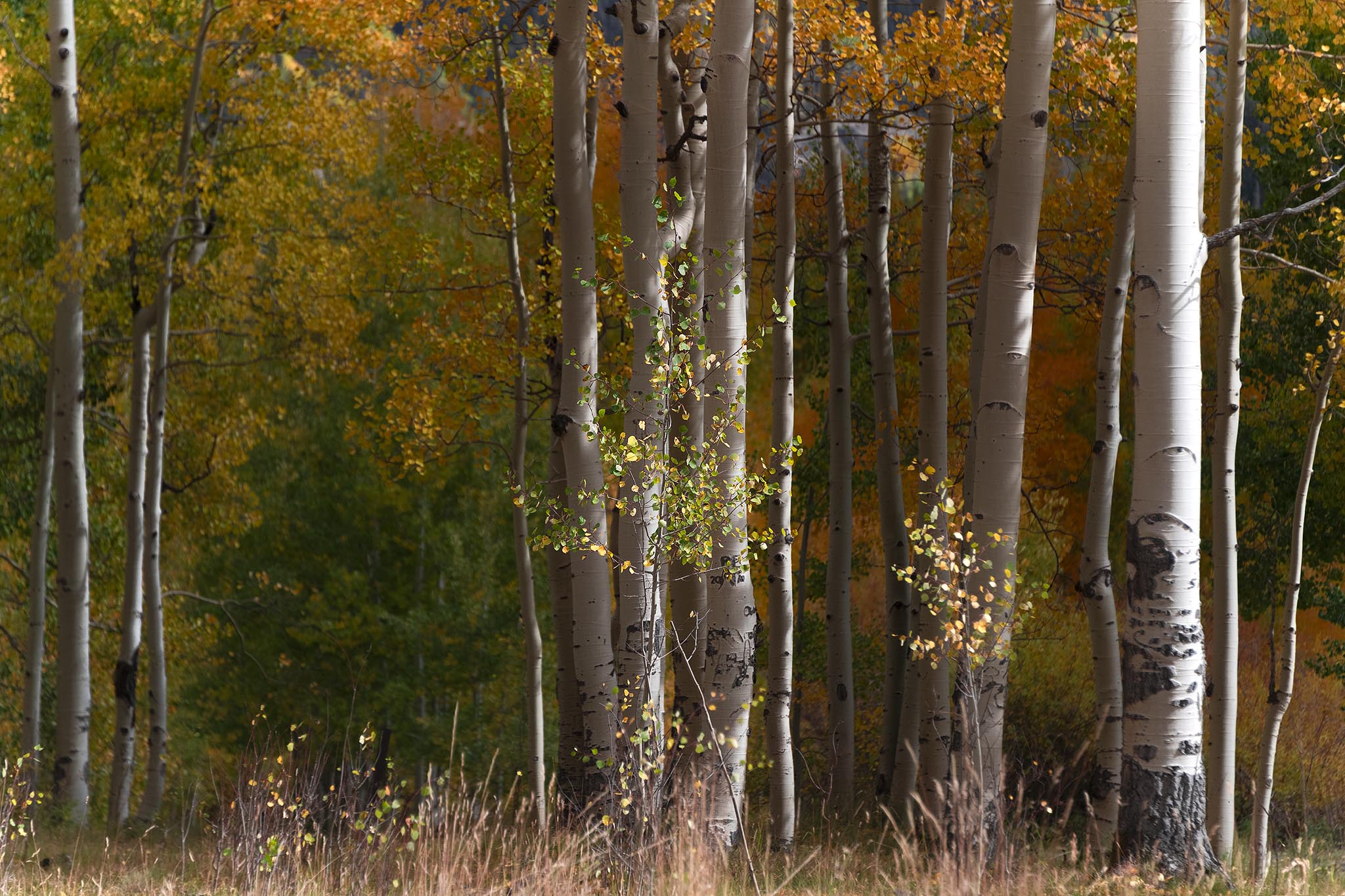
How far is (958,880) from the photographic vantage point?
3.72m

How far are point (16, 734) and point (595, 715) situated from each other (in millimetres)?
13432

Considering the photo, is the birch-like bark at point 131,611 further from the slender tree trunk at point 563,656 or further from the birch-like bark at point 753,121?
the birch-like bark at point 753,121

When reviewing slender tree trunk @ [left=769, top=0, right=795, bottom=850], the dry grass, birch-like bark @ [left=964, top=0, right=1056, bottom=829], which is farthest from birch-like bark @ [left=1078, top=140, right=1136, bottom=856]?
the dry grass

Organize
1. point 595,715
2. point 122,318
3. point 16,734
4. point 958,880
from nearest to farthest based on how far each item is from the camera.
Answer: point 958,880 < point 595,715 < point 122,318 < point 16,734

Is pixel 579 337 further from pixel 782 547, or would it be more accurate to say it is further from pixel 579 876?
pixel 579 876

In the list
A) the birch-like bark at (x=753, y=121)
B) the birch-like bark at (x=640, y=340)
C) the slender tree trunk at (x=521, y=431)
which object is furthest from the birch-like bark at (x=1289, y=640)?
the slender tree trunk at (x=521, y=431)

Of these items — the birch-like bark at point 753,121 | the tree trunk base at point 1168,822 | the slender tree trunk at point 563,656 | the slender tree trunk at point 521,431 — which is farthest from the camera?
the slender tree trunk at point 521,431

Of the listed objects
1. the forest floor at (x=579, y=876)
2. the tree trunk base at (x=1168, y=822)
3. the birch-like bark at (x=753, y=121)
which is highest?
the birch-like bark at (x=753, y=121)

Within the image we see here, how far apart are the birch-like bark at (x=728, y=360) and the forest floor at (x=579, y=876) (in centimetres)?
68

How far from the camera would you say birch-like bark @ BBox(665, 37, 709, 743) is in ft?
16.6

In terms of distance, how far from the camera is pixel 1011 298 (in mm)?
5660

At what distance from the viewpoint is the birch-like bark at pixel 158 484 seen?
419 inches

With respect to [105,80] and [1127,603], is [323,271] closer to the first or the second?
[105,80]

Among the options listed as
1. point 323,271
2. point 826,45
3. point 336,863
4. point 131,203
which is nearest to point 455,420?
point 323,271
